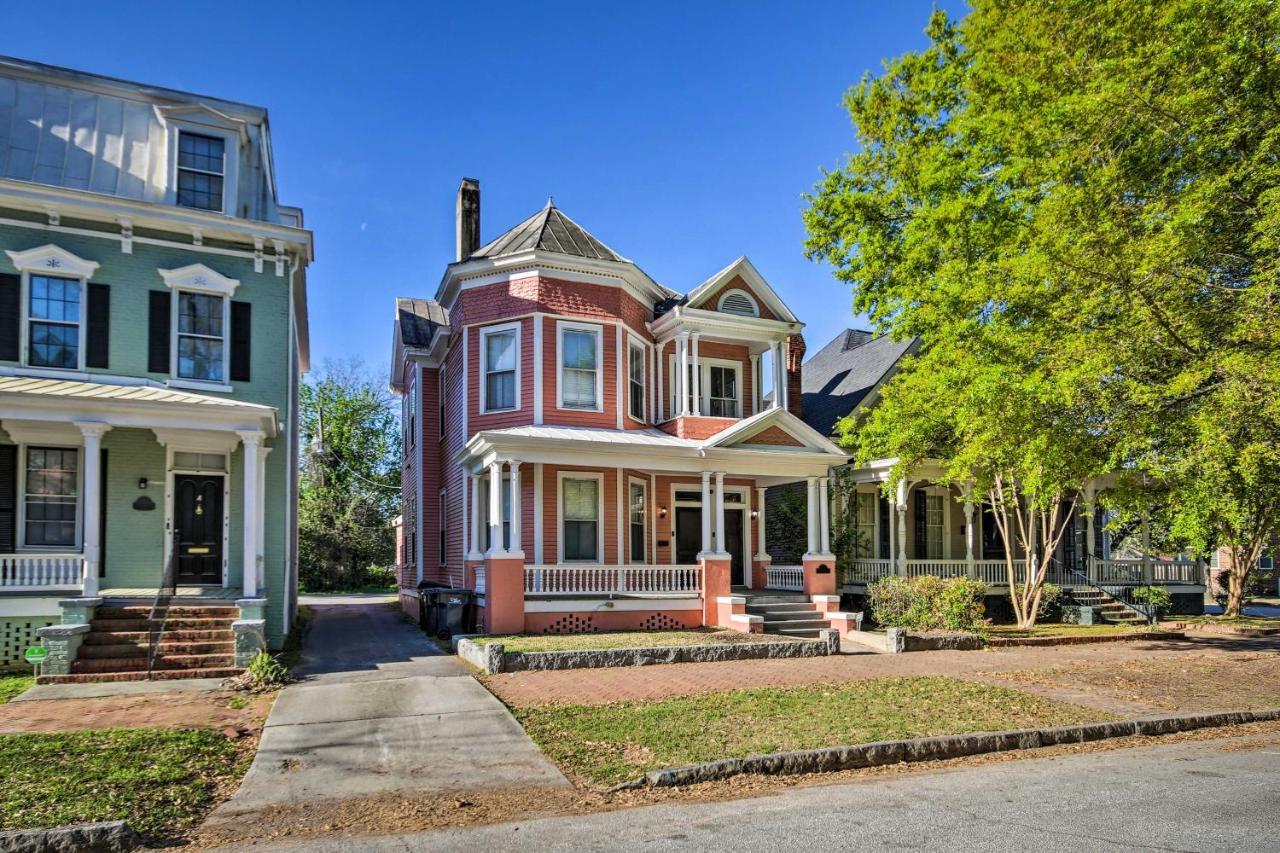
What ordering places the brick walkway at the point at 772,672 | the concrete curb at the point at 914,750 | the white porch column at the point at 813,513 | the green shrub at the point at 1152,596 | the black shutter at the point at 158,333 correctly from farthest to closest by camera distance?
the green shrub at the point at 1152,596 → the white porch column at the point at 813,513 → the black shutter at the point at 158,333 → the brick walkway at the point at 772,672 → the concrete curb at the point at 914,750

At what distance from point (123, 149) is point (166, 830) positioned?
13317 millimetres

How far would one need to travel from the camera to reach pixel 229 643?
1242cm

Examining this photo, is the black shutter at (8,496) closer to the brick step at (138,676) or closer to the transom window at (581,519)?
the brick step at (138,676)

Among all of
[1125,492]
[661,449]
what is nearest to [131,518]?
[661,449]

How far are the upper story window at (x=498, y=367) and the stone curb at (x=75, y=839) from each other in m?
12.8

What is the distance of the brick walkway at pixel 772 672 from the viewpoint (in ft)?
34.6

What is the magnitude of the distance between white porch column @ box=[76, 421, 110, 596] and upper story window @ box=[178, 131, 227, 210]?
4.69 metres

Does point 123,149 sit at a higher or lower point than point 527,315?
higher

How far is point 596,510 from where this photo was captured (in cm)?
1812

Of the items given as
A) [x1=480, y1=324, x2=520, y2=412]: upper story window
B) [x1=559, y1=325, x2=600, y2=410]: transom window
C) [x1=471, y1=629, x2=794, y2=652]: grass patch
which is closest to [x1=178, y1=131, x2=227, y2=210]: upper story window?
[x1=480, y1=324, x2=520, y2=412]: upper story window

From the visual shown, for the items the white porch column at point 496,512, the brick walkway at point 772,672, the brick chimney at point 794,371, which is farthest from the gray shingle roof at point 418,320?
the brick walkway at point 772,672

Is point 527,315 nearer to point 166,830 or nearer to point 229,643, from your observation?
point 229,643

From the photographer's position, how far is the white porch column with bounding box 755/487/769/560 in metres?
20.6

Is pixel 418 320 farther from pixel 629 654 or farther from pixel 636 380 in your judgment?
pixel 629 654
